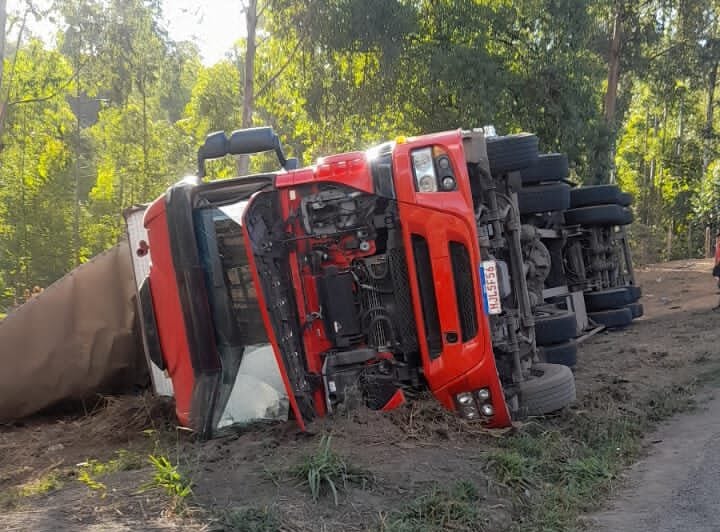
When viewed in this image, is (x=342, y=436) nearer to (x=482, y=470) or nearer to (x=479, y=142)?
(x=482, y=470)

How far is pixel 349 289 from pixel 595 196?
695cm

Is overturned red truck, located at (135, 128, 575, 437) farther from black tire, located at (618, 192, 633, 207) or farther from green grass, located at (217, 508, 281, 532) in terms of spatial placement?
black tire, located at (618, 192, 633, 207)

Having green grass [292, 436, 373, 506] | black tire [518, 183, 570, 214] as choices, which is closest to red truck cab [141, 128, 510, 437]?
green grass [292, 436, 373, 506]

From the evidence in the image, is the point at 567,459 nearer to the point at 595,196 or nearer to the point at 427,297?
the point at 427,297

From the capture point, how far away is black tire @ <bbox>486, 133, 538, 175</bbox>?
607 cm

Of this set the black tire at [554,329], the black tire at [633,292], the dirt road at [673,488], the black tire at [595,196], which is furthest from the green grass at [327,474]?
the black tire at [633,292]

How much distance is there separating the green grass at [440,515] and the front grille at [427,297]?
4.14ft

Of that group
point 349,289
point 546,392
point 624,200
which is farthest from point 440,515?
point 624,200

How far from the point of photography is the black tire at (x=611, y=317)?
1166 cm

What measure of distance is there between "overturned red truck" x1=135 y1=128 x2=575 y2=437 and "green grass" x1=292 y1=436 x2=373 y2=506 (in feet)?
2.52

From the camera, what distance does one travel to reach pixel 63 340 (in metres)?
8.14

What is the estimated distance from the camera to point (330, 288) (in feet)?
18.1

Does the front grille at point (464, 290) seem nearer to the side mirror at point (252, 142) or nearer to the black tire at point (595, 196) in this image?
the side mirror at point (252, 142)

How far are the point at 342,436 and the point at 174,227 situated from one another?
72.2 inches
